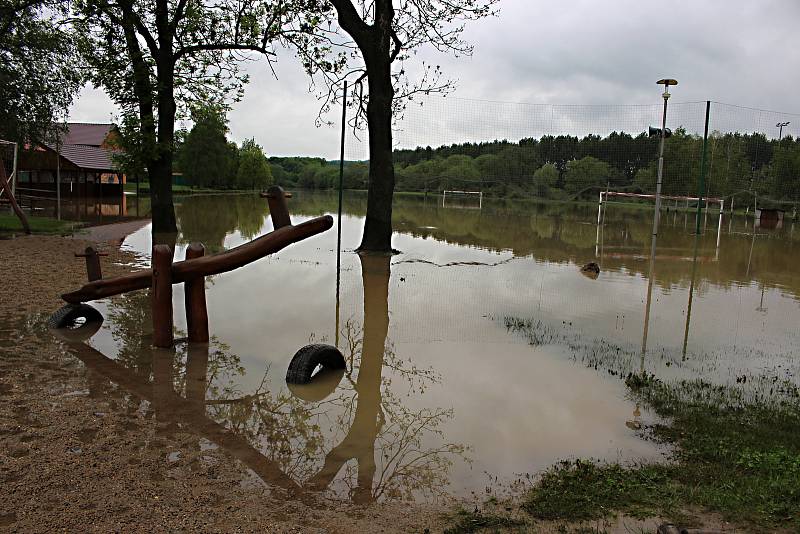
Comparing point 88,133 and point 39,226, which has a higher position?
point 88,133

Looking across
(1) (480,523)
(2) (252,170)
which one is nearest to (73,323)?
(1) (480,523)

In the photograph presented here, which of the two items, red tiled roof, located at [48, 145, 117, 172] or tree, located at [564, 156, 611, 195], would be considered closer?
red tiled roof, located at [48, 145, 117, 172]

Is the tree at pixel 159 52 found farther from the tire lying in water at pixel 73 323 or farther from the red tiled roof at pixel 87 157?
the red tiled roof at pixel 87 157

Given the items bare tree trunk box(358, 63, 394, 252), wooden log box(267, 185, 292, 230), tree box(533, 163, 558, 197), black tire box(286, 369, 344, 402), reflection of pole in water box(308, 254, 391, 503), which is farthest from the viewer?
tree box(533, 163, 558, 197)

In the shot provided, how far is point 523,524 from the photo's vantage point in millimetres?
3281

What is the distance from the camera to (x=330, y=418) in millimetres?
4859

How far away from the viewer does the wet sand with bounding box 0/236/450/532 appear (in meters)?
3.20

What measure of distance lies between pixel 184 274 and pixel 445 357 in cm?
283

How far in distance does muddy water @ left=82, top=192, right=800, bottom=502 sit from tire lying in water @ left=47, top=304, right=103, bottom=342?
0.23 meters

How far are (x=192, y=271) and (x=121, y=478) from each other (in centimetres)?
291

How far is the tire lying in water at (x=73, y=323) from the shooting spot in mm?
6762

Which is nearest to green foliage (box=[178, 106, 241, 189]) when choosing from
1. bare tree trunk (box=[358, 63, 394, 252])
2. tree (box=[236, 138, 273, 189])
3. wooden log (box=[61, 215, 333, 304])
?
tree (box=[236, 138, 273, 189])

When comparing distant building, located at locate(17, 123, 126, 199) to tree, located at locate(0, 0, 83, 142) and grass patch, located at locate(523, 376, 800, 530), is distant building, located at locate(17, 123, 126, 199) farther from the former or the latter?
grass patch, located at locate(523, 376, 800, 530)

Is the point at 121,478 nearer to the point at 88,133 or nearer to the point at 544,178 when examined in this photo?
the point at 544,178
